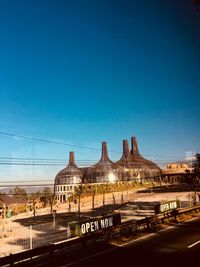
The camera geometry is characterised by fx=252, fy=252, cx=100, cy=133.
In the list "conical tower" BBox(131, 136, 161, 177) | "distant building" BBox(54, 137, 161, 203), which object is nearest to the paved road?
"distant building" BBox(54, 137, 161, 203)

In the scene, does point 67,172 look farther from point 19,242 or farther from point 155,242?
point 155,242

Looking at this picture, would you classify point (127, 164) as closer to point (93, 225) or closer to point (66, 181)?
point (66, 181)

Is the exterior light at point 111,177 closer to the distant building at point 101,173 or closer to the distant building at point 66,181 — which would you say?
the distant building at point 101,173

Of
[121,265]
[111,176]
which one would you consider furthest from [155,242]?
[111,176]

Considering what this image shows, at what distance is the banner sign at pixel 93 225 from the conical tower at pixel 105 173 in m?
69.0

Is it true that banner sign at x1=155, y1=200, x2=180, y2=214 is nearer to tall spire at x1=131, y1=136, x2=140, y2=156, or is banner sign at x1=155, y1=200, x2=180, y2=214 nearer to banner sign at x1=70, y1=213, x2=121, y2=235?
banner sign at x1=70, y1=213, x2=121, y2=235

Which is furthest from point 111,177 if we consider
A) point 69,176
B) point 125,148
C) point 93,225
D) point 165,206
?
point 93,225

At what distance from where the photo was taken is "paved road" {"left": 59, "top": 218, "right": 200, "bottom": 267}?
12211 mm

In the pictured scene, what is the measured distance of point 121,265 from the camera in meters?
11.9

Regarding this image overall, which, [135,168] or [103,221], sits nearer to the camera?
[103,221]

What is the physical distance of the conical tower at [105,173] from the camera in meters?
92.1

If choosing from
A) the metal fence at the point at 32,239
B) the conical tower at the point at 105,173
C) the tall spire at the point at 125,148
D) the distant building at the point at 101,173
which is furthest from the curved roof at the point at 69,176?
the metal fence at the point at 32,239

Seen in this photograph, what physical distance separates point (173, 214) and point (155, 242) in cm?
1046

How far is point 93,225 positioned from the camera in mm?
18703
